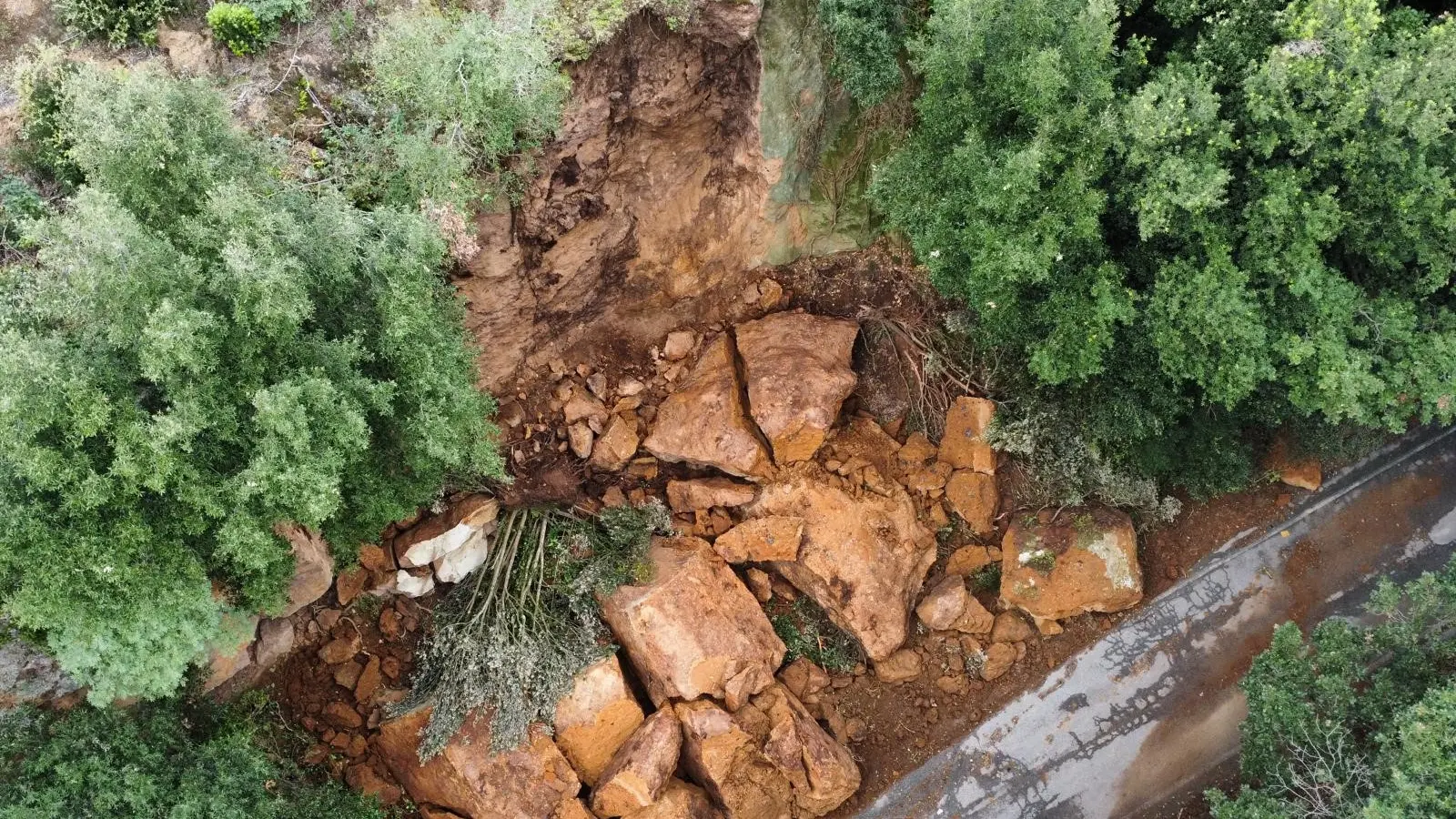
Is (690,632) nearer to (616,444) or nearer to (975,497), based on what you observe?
(616,444)

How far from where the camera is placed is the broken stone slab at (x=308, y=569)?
856cm

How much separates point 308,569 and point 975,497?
26.6 feet

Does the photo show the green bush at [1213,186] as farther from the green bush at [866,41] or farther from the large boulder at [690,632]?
the large boulder at [690,632]

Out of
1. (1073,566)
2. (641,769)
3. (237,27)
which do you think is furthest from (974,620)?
(237,27)

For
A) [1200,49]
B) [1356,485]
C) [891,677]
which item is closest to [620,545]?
[891,677]

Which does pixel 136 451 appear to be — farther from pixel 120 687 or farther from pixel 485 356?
pixel 485 356

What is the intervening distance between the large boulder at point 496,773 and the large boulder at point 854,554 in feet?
12.1

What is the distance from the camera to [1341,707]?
8.53m

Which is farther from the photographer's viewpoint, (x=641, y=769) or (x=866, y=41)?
(x=641, y=769)

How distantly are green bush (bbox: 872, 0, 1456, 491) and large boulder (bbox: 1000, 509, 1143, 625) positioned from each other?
9.60 ft

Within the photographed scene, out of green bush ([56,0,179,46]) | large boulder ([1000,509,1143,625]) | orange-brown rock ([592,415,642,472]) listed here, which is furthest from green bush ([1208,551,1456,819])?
green bush ([56,0,179,46])

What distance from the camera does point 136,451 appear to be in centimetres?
612

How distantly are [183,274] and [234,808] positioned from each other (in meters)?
4.84

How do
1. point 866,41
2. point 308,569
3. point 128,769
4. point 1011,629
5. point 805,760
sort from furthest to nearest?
point 1011,629
point 805,760
point 866,41
point 308,569
point 128,769
